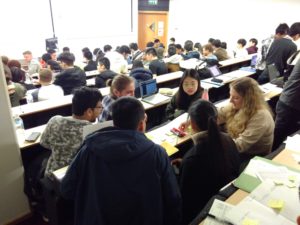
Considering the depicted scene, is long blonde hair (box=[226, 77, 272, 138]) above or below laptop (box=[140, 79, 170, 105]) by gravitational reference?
above

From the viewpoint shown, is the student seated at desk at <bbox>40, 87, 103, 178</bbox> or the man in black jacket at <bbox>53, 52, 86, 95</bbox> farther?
the man in black jacket at <bbox>53, 52, 86, 95</bbox>

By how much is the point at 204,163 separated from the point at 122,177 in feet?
1.94

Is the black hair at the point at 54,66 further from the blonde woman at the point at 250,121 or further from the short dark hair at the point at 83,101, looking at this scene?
the blonde woman at the point at 250,121

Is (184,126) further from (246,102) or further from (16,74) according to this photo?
(16,74)

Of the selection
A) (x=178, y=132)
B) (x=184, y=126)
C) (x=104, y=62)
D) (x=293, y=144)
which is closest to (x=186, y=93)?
(x=184, y=126)

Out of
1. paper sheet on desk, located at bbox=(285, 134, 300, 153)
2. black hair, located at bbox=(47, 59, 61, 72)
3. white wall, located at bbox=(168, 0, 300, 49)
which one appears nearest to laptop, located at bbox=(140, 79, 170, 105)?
paper sheet on desk, located at bbox=(285, 134, 300, 153)

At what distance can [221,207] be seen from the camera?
4.94ft

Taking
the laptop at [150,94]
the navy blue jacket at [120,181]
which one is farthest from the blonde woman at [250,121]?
the laptop at [150,94]

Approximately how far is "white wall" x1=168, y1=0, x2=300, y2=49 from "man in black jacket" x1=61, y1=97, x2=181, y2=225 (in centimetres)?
813

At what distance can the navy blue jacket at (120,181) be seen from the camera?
4.21 feet

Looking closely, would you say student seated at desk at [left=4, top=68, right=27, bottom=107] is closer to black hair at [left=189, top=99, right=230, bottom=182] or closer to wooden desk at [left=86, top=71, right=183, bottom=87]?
wooden desk at [left=86, top=71, right=183, bottom=87]

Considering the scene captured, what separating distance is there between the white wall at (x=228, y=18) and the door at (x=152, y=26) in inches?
11.4

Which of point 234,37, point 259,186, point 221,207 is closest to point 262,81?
point 259,186

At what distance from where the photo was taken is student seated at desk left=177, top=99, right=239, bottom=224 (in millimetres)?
1633
